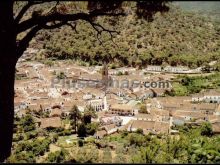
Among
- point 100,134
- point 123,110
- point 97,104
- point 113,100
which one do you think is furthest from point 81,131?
point 113,100

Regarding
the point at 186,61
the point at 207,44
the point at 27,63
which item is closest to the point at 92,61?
the point at 27,63

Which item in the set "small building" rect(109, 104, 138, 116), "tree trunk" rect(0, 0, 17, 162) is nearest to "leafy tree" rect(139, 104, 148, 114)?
"small building" rect(109, 104, 138, 116)

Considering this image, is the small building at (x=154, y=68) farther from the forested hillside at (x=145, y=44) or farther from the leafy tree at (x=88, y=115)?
the leafy tree at (x=88, y=115)

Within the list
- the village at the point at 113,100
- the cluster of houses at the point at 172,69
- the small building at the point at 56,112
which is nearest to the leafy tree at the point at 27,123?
the village at the point at 113,100

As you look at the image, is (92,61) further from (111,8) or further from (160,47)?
(111,8)

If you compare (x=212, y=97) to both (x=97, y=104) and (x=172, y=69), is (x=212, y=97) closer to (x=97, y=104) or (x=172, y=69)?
(x=97, y=104)
